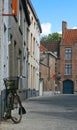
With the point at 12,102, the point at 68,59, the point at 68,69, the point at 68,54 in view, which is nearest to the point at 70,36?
the point at 68,54

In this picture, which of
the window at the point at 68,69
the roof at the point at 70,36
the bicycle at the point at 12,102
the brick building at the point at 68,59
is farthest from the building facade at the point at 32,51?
the roof at the point at 70,36

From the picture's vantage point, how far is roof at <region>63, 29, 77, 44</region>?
303 feet

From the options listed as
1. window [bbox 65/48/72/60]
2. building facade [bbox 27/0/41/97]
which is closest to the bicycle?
building facade [bbox 27/0/41/97]

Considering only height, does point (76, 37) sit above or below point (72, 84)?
above

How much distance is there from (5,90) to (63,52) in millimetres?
76213

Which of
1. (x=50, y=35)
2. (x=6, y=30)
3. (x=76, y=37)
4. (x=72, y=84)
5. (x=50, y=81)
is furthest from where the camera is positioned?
(x=50, y=35)

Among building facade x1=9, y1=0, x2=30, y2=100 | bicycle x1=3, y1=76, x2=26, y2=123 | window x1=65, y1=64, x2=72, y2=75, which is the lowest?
bicycle x1=3, y1=76, x2=26, y2=123

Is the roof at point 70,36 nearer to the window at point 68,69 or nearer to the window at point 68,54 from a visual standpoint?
the window at point 68,54

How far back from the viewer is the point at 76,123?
14.5m

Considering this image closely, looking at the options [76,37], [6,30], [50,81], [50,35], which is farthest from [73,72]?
[6,30]

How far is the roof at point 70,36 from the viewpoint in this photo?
92250 millimetres

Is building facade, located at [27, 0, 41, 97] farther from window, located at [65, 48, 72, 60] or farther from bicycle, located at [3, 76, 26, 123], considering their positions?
window, located at [65, 48, 72, 60]

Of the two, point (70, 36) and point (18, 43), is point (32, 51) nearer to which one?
point (18, 43)

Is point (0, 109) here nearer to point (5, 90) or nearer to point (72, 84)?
point (5, 90)
